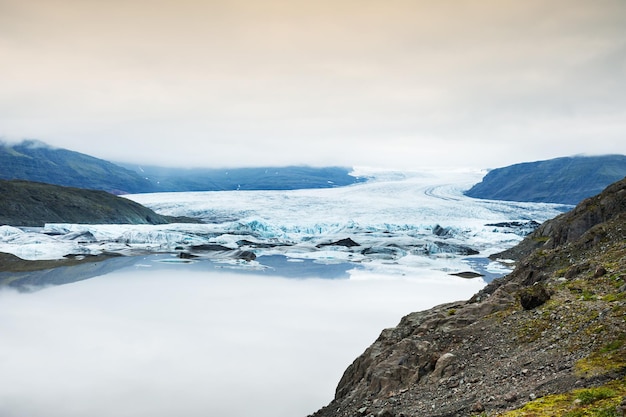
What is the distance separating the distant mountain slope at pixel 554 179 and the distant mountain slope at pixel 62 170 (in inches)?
4857

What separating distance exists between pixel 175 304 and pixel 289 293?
6.80 metres

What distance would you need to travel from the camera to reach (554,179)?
140000mm

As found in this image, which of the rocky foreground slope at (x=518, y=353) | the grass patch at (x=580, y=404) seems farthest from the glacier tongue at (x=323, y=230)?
the grass patch at (x=580, y=404)

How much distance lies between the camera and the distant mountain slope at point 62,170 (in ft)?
533

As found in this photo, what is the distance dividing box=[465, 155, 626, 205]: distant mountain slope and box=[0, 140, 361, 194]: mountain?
1617 inches

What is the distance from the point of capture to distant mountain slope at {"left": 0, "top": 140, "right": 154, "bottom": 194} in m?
162

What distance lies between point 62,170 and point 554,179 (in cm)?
15885

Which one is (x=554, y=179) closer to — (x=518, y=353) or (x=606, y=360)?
(x=518, y=353)

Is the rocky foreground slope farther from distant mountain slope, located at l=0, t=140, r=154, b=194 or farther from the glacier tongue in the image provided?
distant mountain slope, located at l=0, t=140, r=154, b=194

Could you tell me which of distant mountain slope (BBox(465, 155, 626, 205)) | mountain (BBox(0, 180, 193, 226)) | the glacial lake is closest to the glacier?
the glacial lake

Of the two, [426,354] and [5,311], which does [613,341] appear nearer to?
[426,354]

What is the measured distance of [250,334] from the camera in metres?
20.2

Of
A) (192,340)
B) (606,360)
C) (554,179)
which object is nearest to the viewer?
(606,360)

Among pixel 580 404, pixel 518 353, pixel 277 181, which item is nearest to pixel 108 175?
pixel 277 181
